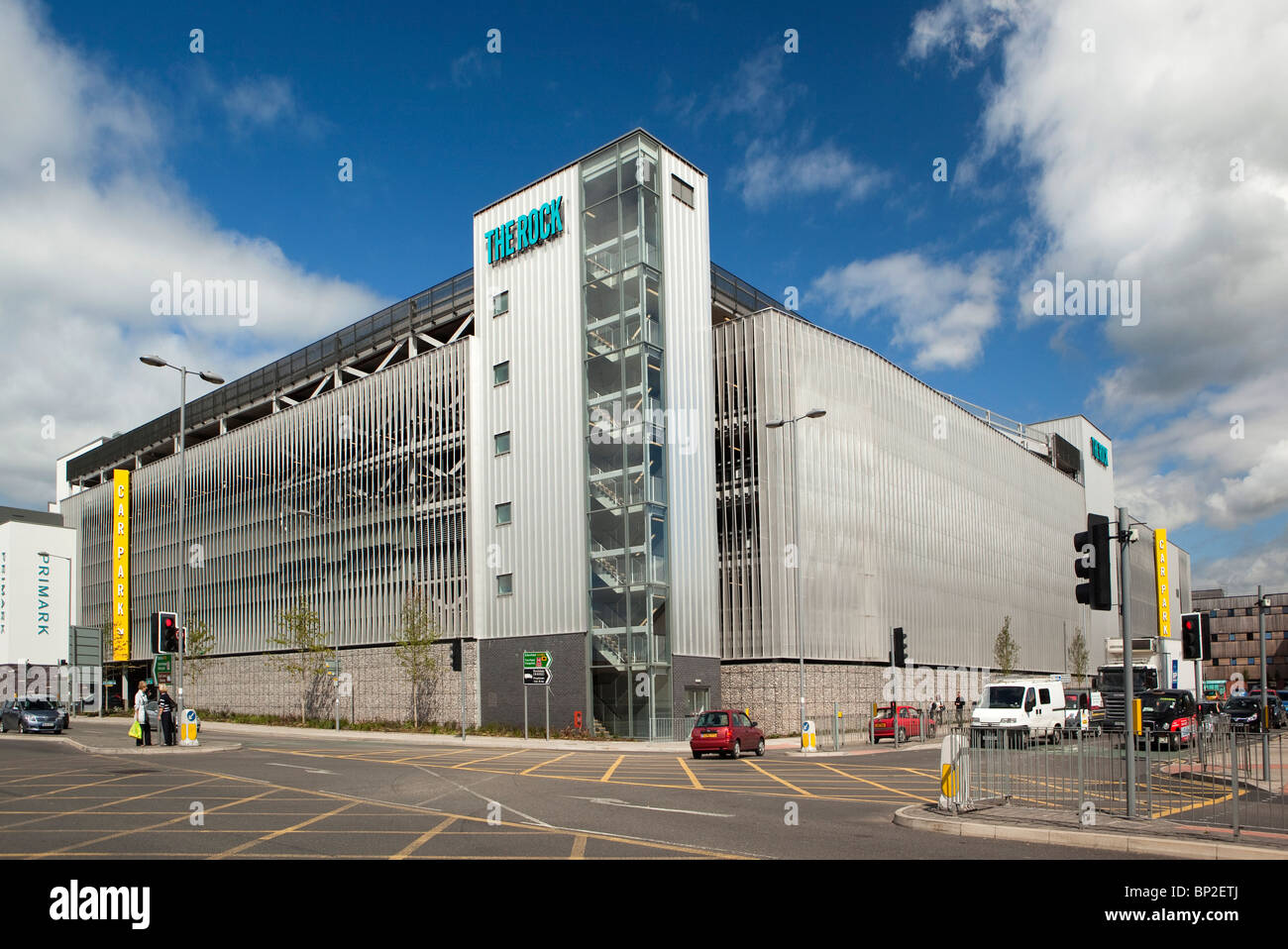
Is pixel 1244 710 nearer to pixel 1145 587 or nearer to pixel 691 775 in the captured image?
pixel 691 775

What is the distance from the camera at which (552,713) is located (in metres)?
42.1

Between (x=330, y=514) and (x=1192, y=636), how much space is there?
133 ft

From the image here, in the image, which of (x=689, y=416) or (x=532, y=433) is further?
(x=532, y=433)

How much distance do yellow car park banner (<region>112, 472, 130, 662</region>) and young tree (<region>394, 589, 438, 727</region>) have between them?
35.1 meters

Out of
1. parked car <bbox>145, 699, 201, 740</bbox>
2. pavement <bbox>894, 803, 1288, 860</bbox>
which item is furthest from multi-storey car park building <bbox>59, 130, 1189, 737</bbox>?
pavement <bbox>894, 803, 1288, 860</bbox>

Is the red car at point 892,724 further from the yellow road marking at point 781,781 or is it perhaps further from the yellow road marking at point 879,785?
the yellow road marking at point 879,785

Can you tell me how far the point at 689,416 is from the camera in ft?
143

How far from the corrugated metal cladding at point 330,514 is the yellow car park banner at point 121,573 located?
113cm

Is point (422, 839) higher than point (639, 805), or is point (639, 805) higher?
point (422, 839)

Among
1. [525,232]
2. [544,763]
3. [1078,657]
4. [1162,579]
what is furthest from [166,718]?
[1162,579]

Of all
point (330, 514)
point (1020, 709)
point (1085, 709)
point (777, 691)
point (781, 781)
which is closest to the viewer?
point (781, 781)
